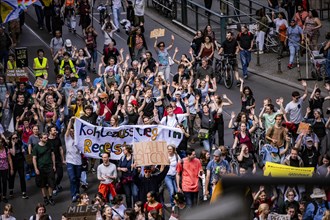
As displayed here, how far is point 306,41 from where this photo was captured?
24.7m

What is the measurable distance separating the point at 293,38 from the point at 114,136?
9525 millimetres

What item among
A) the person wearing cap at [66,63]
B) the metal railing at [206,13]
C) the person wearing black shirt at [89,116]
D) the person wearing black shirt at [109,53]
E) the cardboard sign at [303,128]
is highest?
the metal railing at [206,13]

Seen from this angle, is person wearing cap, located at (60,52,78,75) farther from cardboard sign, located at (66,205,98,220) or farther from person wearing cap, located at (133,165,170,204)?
cardboard sign, located at (66,205,98,220)

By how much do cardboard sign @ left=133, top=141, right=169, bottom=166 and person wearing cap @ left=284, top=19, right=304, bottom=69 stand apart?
1040 centimetres

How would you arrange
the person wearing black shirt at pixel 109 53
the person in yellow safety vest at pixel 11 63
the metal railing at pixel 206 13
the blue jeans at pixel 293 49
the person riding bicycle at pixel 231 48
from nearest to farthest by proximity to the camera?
the person in yellow safety vest at pixel 11 63 < the person riding bicycle at pixel 231 48 < the person wearing black shirt at pixel 109 53 < the blue jeans at pixel 293 49 < the metal railing at pixel 206 13

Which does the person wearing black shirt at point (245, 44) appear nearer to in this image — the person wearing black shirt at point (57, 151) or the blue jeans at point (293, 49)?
the blue jeans at point (293, 49)

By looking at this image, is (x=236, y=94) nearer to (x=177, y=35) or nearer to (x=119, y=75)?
(x=119, y=75)

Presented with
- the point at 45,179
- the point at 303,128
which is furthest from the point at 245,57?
the point at 45,179

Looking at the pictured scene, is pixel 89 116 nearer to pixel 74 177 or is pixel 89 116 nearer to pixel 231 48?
pixel 74 177

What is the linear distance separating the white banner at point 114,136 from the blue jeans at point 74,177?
33 cm

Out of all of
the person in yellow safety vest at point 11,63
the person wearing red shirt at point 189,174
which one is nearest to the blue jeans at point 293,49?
the person in yellow safety vest at point 11,63

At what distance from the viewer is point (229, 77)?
2394 centimetres

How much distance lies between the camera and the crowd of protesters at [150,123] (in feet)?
51.5

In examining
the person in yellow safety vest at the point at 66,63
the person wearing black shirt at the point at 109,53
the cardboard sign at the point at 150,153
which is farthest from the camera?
the person wearing black shirt at the point at 109,53
